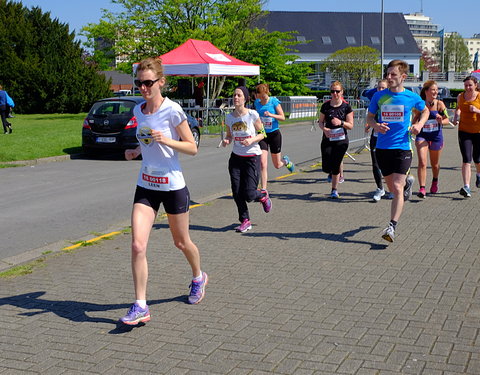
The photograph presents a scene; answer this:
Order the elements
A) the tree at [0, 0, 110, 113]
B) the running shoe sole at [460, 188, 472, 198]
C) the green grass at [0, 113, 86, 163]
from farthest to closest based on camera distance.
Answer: the tree at [0, 0, 110, 113]
the green grass at [0, 113, 86, 163]
the running shoe sole at [460, 188, 472, 198]

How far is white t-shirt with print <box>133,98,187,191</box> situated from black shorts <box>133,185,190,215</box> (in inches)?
1.6

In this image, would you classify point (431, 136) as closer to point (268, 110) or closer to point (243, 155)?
point (268, 110)

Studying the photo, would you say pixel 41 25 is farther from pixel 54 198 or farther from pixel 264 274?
pixel 264 274

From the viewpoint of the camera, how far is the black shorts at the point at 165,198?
499 cm

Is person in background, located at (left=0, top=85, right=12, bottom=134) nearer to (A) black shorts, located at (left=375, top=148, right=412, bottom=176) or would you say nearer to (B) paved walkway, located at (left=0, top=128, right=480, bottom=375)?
(B) paved walkway, located at (left=0, top=128, right=480, bottom=375)

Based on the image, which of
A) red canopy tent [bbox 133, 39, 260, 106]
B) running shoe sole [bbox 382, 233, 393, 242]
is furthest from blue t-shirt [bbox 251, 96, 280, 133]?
red canopy tent [bbox 133, 39, 260, 106]

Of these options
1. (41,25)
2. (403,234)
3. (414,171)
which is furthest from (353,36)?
(403,234)

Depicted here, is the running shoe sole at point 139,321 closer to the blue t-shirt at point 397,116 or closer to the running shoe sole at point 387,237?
the running shoe sole at point 387,237

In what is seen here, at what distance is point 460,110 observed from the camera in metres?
10.6

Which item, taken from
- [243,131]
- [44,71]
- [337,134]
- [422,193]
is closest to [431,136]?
[422,193]

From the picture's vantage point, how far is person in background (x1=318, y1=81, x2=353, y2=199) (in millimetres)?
10211

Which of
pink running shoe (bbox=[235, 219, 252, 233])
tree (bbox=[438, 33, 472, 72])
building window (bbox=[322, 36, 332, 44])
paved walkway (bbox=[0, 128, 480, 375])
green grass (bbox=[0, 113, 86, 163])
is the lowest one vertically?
paved walkway (bbox=[0, 128, 480, 375])

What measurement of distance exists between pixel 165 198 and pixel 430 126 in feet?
21.1

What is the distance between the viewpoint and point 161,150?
193 inches
